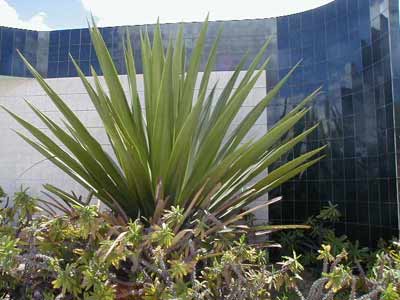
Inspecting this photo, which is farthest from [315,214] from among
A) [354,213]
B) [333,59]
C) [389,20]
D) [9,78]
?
[9,78]

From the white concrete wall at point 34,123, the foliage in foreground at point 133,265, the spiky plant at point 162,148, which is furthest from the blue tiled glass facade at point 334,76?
the foliage in foreground at point 133,265

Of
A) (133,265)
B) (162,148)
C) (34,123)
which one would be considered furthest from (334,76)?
(34,123)

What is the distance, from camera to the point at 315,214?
4.31 m

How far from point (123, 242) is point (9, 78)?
4.20 m

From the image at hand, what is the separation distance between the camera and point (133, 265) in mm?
1890

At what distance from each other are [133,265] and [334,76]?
10.3 feet

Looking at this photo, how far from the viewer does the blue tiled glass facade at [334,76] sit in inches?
141

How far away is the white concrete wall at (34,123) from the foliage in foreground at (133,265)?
2.93m

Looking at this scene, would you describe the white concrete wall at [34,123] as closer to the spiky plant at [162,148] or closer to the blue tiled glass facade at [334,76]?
Answer: the blue tiled glass facade at [334,76]

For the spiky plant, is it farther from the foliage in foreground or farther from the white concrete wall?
the white concrete wall

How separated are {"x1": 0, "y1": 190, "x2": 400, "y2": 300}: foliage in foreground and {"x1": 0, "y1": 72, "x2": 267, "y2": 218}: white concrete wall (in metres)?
2.93

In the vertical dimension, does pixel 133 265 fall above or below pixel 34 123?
below

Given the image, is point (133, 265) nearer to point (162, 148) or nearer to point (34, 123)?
point (162, 148)

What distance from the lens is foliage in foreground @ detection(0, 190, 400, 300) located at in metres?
1.73
